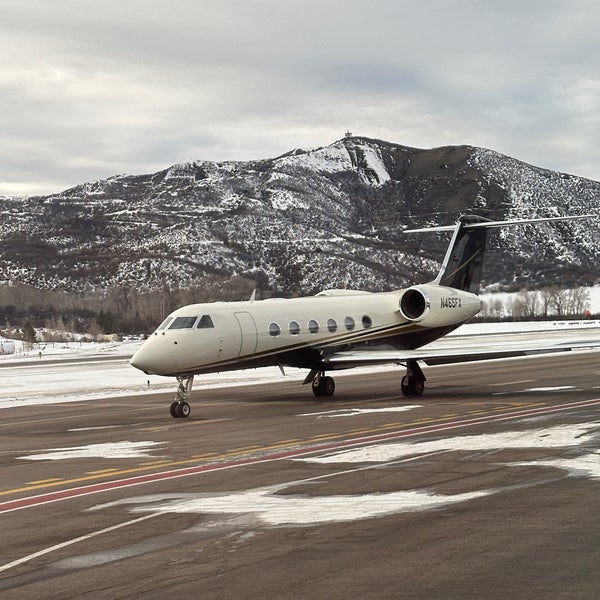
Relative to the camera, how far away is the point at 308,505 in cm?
1105

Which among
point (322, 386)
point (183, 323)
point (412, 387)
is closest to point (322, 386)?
point (322, 386)

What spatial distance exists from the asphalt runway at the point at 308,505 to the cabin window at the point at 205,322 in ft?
9.08

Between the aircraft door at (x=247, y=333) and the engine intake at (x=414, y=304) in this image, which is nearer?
the aircraft door at (x=247, y=333)

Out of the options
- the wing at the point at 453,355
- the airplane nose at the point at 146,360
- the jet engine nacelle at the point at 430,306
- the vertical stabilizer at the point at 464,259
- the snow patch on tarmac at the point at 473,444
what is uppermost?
the vertical stabilizer at the point at 464,259

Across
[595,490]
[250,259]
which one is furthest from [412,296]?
[250,259]

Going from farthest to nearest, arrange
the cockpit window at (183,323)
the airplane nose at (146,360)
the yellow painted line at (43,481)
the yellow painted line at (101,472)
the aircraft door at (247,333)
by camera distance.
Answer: the aircraft door at (247,333), the cockpit window at (183,323), the airplane nose at (146,360), the yellow painted line at (101,472), the yellow painted line at (43,481)

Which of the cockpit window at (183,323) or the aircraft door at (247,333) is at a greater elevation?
the cockpit window at (183,323)

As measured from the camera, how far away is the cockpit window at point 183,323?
2402 centimetres

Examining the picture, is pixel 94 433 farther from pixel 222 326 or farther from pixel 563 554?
pixel 563 554

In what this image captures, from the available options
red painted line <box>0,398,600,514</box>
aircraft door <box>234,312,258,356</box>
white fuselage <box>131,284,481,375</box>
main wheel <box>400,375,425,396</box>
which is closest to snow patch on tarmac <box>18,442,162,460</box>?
red painted line <box>0,398,600,514</box>

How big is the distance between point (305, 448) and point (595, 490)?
234 inches

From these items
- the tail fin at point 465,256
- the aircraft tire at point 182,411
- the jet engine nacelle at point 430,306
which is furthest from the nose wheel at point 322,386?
the tail fin at point 465,256

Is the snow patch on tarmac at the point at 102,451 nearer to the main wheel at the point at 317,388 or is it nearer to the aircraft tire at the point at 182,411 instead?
the aircraft tire at the point at 182,411

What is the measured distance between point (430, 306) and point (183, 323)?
8.94m
